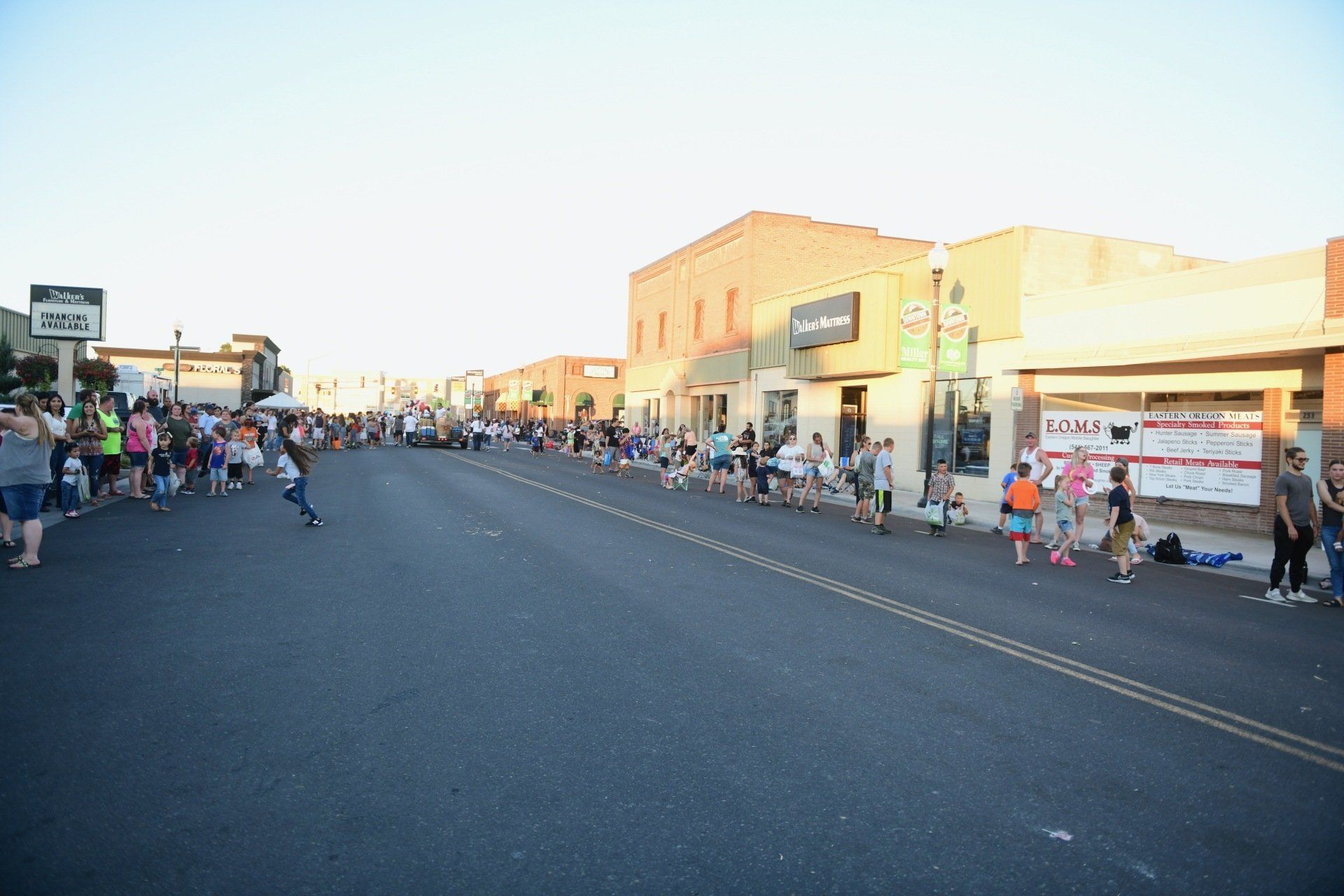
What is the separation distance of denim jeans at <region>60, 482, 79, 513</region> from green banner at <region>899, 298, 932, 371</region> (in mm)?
18846

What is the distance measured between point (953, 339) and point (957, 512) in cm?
489

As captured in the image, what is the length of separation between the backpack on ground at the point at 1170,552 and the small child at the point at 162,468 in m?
16.3

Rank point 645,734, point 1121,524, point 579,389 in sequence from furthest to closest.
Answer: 1. point 579,389
2. point 1121,524
3. point 645,734

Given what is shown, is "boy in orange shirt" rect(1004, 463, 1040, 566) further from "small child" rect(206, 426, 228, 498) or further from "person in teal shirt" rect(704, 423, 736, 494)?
"small child" rect(206, 426, 228, 498)

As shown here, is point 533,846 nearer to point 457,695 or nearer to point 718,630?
point 457,695

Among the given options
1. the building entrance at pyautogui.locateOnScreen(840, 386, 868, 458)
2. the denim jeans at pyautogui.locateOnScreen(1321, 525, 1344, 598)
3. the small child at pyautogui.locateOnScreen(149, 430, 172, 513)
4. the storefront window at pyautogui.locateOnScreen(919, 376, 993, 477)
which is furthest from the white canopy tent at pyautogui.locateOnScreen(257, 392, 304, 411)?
the denim jeans at pyautogui.locateOnScreen(1321, 525, 1344, 598)

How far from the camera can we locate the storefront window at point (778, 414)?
114ft

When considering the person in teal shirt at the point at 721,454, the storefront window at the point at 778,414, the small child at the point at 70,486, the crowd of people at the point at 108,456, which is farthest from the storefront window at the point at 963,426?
the small child at the point at 70,486

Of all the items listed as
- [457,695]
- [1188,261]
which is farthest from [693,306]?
[457,695]

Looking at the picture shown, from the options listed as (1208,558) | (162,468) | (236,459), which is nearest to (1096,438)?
(1208,558)

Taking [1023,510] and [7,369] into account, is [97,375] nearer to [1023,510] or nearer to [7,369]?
[7,369]

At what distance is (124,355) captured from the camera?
6288cm

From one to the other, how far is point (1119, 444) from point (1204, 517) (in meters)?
2.49

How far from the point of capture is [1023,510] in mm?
12914
